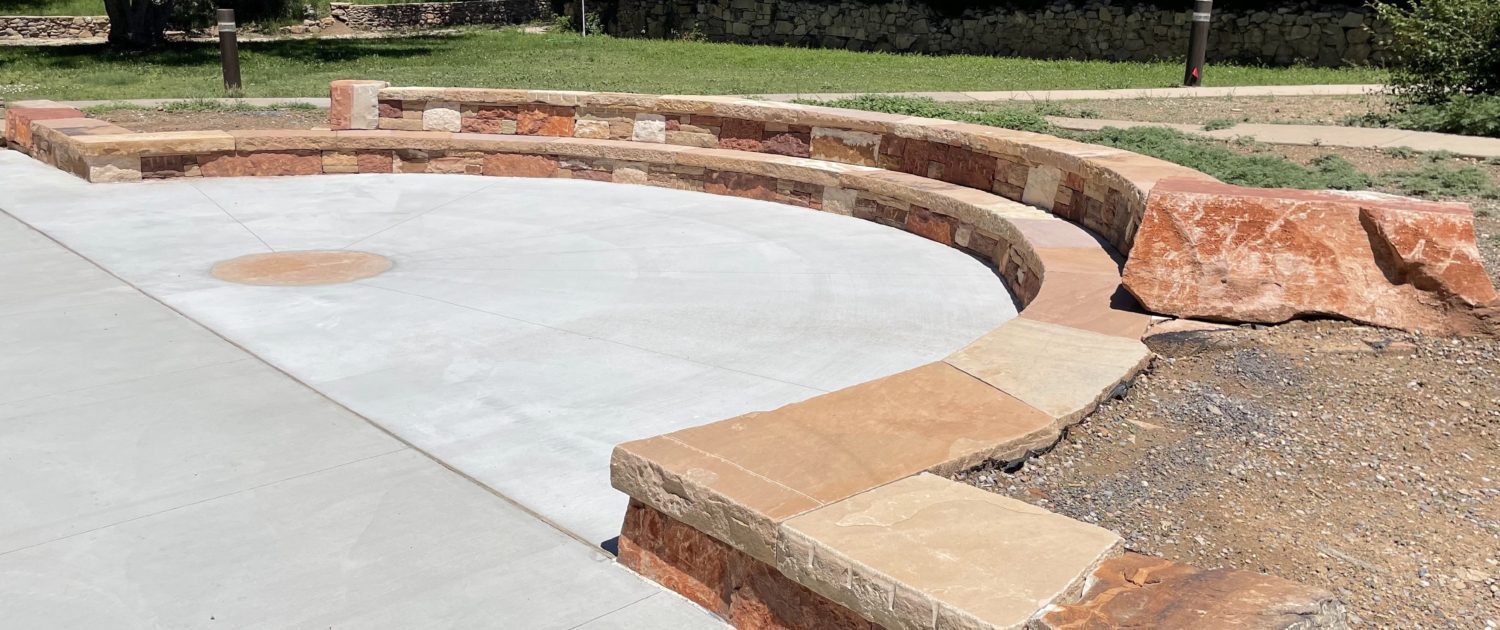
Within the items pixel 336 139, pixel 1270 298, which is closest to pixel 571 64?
pixel 336 139

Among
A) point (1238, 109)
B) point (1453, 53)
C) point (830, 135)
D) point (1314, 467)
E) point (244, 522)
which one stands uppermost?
point (1453, 53)

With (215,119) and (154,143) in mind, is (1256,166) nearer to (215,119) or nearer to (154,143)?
(154,143)

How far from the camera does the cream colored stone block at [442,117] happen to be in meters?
10.9

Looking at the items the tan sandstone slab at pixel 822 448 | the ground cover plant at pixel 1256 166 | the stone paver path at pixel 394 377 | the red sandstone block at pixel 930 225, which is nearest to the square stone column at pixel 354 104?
the stone paver path at pixel 394 377

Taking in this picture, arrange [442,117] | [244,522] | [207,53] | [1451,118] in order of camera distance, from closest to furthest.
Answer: [244,522]
[1451,118]
[442,117]
[207,53]

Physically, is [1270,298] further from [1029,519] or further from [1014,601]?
[1014,601]

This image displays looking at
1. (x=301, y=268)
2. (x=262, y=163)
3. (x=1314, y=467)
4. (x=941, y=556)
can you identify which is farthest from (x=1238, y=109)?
(x=941, y=556)

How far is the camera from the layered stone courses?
10.0 feet

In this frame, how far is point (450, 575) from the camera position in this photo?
11.6ft

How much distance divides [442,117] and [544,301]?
4945 mm

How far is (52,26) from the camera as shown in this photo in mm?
30047

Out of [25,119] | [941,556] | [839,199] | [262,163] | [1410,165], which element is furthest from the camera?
[25,119]

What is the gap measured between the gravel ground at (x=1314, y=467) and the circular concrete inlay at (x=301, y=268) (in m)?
4.42

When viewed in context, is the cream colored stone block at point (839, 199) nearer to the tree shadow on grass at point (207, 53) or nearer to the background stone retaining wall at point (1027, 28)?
the background stone retaining wall at point (1027, 28)
